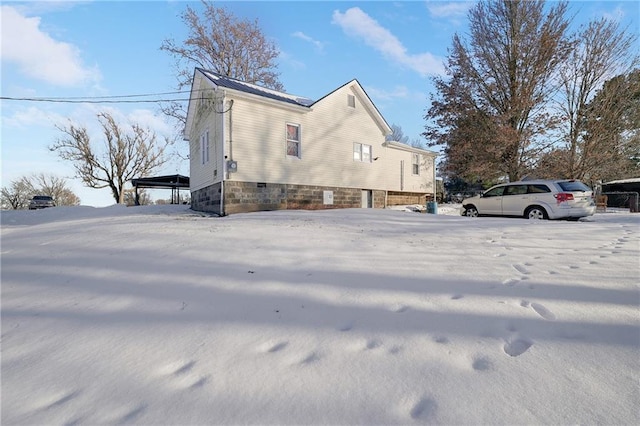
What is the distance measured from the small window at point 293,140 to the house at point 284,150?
4 cm

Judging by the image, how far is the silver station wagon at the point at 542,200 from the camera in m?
8.88

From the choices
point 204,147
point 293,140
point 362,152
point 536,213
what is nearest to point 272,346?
point 536,213

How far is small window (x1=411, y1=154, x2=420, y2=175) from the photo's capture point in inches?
774

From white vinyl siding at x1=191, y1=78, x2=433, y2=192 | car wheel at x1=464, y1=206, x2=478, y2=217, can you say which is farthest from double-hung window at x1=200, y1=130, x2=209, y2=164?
car wheel at x1=464, y1=206, x2=478, y2=217

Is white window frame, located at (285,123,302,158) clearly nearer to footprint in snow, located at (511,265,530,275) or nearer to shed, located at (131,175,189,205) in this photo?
footprint in snow, located at (511,265,530,275)

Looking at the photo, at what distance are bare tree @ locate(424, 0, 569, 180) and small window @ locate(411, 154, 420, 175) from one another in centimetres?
388

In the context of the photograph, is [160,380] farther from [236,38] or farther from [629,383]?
[236,38]

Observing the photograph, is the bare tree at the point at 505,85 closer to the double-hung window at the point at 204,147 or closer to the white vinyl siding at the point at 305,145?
the white vinyl siding at the point at 305,145

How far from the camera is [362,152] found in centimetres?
1583

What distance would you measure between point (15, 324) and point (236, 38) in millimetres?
23659

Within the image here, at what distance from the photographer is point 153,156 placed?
30297mm

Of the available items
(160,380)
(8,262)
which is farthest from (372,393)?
(8,262)

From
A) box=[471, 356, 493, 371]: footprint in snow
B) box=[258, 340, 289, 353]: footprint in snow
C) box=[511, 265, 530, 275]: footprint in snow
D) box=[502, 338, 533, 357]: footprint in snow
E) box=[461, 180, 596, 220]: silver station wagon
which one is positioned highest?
box=[461, 180, 596, 220]: silver station wagon

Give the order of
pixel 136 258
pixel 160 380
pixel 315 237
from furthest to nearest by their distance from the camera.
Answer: pixel 315 237
pixel 136 258
pixel 160 380
